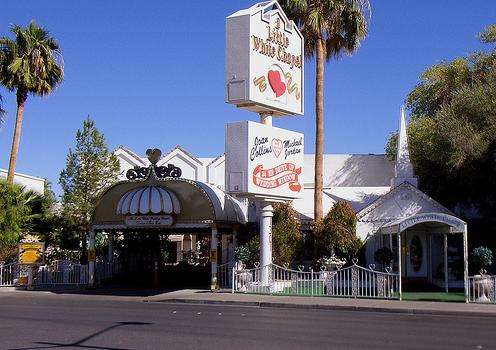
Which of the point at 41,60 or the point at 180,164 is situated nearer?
the point at 41,60

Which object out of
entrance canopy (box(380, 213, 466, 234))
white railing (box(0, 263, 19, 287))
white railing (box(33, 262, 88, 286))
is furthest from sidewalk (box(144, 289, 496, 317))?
white railing (box(0, 263, 19, 287))

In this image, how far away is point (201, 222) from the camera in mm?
28125

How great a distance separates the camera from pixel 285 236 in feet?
95.9

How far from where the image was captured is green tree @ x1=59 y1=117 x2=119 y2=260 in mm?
34719

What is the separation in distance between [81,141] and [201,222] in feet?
32.0

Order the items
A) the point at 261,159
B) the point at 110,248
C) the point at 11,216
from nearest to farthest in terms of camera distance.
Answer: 1. the point at 261,159
2. the point at 11,216
3. the point at 110,248

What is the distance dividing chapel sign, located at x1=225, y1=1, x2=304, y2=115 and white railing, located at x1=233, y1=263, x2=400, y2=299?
19.3ft

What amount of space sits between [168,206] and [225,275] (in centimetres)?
350

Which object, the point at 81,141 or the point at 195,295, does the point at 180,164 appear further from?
the point at 195,295

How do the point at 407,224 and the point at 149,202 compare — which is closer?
the point at 407,224

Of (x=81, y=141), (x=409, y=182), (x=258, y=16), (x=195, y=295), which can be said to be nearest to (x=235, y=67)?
(x=258, y=16)

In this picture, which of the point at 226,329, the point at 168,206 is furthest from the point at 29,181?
the point at 226,329

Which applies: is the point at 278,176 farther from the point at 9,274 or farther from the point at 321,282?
the point at 9,274

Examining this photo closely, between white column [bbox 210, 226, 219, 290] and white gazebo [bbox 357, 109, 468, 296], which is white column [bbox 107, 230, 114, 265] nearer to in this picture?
white column [bbox 210, 226, 219, 290]
